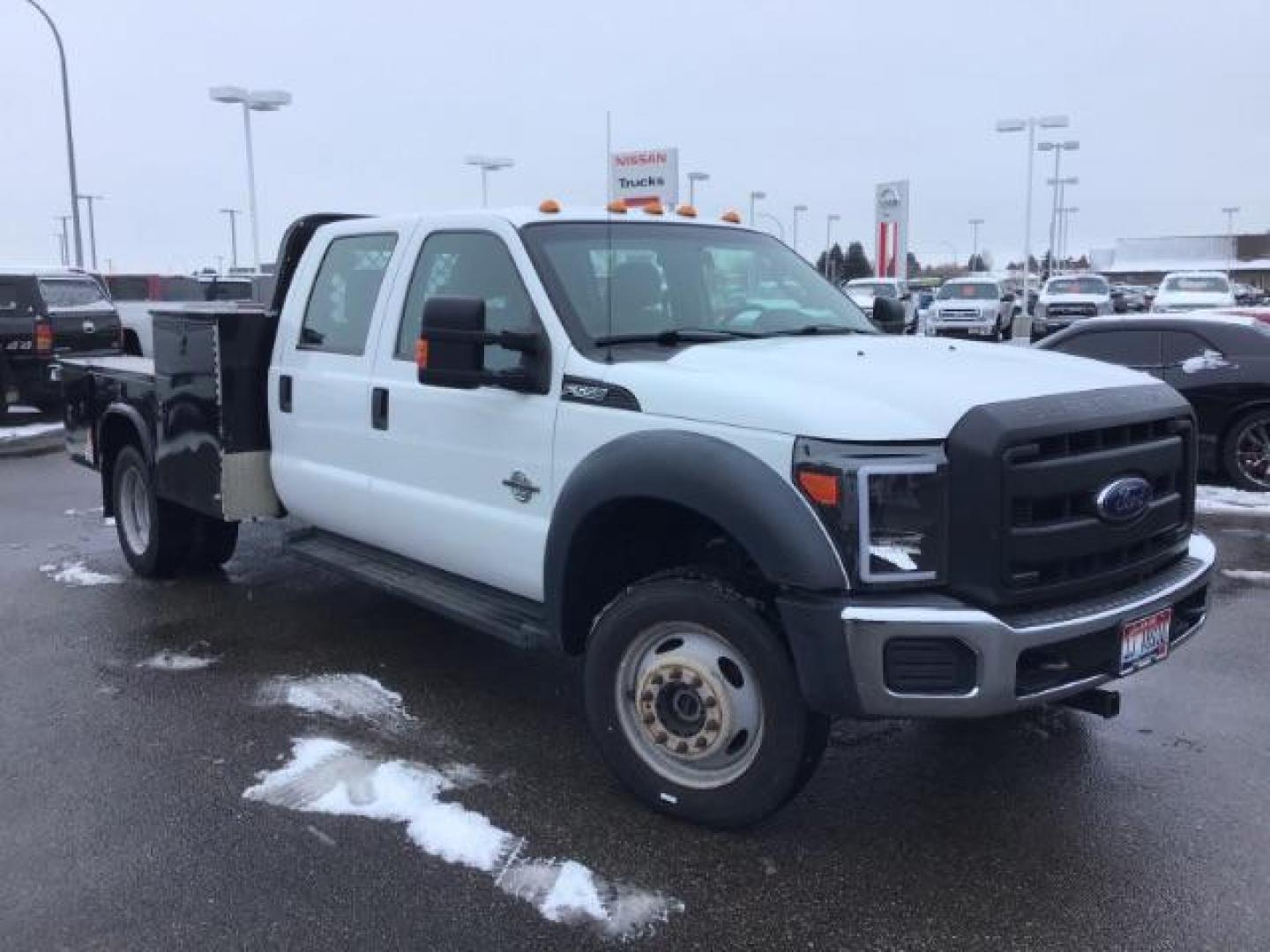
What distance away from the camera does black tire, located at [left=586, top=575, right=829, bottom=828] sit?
3609mm

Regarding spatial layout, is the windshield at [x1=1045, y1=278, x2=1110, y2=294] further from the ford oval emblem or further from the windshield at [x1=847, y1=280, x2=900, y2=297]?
the ford oval emblem

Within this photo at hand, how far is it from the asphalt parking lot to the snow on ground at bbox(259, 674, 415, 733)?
2 centimetres

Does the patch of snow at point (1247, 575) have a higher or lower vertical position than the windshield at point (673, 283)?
lower

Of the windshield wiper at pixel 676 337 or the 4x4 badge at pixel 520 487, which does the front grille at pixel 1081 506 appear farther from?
the 4x4 badge at pixel 520 487

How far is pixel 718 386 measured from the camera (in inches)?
148

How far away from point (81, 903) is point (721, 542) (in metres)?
2.27

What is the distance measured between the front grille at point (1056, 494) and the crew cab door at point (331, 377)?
2.79m

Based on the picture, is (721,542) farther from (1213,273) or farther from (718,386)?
(1213,273)

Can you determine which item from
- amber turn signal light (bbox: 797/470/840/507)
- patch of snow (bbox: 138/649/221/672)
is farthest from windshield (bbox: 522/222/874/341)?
patch of snow (bbox: 138/649/221/672)

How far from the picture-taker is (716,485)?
11.7 feet


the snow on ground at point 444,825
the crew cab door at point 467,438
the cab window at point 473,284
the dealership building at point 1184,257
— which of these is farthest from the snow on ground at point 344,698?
the dealership building at point 1184,257

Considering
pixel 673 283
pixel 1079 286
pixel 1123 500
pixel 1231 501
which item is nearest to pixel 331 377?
pixel 673 283

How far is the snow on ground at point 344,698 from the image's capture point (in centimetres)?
495

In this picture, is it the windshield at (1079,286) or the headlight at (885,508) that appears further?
the windshield at (1079,286)
